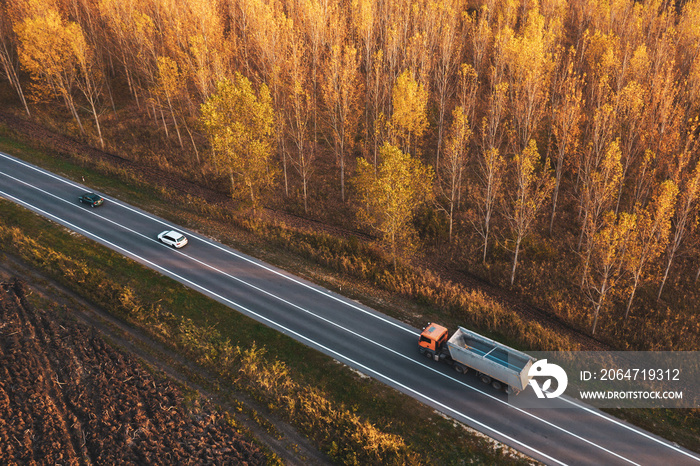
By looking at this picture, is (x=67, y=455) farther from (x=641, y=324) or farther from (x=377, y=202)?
(x=641, y=324)

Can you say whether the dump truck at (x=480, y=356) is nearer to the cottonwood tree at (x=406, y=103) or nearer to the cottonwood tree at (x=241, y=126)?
the cottonwood tree at (x=406, y=103)

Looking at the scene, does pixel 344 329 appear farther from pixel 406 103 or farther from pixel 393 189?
pixel 406 103

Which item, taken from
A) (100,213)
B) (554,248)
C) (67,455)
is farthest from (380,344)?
(100,213)

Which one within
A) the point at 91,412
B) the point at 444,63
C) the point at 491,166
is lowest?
the point at 91,412

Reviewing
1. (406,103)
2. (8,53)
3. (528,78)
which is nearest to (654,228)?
(528,78)

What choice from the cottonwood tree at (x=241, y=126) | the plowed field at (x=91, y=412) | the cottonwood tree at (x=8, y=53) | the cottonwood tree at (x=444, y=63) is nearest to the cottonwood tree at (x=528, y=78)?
the cottonwood tree at (x=444, y=63)
